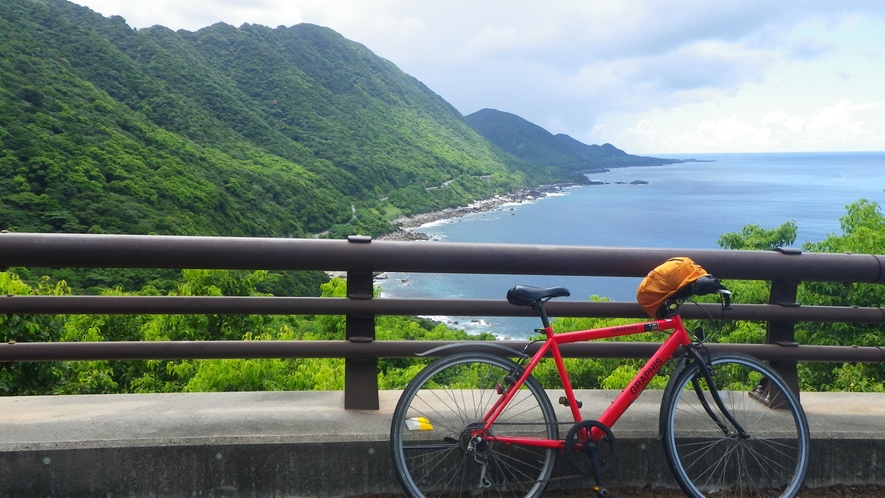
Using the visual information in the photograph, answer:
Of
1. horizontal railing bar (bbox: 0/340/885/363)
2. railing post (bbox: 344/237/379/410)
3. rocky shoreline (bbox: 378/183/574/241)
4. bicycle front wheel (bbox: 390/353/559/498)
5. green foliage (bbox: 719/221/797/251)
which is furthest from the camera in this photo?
rocky shoreline (bbox: 378/183/574/241)

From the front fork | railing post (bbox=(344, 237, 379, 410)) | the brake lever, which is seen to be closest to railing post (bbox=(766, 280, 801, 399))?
the brake lever

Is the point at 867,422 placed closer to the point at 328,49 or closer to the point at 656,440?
the point at 656,440

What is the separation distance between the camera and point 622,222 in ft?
345

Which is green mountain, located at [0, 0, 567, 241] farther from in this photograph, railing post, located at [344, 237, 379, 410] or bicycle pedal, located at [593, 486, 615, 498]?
bicycle pedal, located at [593, 486, 615, 498]

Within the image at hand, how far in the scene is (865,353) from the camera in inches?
156

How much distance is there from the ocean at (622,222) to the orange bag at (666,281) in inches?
1991

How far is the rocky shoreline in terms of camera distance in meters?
97.5

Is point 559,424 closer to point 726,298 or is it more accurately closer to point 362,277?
point 726,298

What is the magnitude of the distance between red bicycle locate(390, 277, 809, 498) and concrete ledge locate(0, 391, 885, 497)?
7.1 inches

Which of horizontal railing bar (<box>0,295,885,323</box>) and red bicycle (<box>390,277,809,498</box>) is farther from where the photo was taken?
horizontal railing bar (<box>0,295,885,323</box>)

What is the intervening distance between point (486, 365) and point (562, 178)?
193930 millimetres

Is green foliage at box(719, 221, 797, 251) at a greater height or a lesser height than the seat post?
lesser

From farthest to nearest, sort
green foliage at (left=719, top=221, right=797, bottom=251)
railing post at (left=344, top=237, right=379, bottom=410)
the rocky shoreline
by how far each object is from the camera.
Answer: the rocky shoreline, green foliage at (left=719, top=221, right=797, bottom=251), railing post at (left=344, top=237, right=379, bottom=410)

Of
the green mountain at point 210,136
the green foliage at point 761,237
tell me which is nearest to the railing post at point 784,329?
the green foliage at point 761,237
